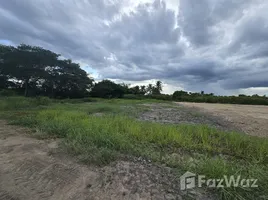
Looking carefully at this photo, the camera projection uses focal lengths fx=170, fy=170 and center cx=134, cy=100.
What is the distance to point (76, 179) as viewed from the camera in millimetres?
2320

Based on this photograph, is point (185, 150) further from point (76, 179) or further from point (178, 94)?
point (178, 94)

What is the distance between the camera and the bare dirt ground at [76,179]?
6.54ft

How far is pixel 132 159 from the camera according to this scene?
2979 mm

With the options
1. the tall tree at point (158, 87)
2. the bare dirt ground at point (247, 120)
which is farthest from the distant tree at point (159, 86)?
the bare dirt ground at point (247, 120)

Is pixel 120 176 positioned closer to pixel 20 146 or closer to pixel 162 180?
pixel 162 180

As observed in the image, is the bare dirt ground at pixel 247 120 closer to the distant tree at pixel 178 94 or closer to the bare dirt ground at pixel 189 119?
the bare dirt ground at pixel 189 119

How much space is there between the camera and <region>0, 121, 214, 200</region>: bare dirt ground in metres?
1.99

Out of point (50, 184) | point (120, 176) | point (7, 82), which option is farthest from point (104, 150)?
point (7, 82)

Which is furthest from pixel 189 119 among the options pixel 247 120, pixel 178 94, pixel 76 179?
pixel 178 94

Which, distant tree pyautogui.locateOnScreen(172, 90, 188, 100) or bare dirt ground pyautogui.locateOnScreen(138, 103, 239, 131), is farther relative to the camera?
distant tree pyautogui.locateOnScreen(172, 90, 188, 100)

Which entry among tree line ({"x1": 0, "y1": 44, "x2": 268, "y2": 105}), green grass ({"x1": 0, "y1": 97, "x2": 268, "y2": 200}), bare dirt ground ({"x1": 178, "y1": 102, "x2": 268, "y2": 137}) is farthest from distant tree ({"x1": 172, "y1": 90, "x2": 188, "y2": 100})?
green grass ({"x1": 0, "y1": 97, "x2": 268, "y2": 200})

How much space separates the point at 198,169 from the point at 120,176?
1.12 metres

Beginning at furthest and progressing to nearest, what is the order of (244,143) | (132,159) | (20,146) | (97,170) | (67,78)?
(67,78) → (244,143) → (20,146) → (132,159) → (97,170)

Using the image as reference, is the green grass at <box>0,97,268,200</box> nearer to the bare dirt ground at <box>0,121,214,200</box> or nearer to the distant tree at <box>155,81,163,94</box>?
the bare dirt ground at <box>0,121,214,200</box>
